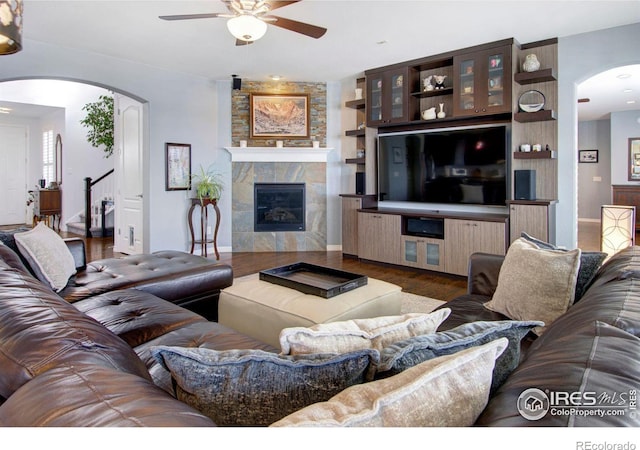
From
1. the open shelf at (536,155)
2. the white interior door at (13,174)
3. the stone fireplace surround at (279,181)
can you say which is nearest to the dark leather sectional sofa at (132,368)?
the open shelf at (536,155)

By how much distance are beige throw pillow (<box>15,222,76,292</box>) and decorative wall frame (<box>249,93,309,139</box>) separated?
4.07 m

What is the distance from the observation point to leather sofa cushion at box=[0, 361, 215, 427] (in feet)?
2.27

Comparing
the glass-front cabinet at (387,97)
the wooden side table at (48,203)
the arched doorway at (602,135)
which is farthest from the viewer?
the wooden side table at (48,203)

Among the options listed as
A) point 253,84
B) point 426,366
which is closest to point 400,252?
point 253,84

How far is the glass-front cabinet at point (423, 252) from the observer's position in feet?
16.3

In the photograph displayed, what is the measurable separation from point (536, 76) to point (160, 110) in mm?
4694

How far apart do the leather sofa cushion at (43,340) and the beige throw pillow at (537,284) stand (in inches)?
67.1

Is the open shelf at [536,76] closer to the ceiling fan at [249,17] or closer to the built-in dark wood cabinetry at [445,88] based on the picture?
the built-in dark wood cabinetry at [445,88]

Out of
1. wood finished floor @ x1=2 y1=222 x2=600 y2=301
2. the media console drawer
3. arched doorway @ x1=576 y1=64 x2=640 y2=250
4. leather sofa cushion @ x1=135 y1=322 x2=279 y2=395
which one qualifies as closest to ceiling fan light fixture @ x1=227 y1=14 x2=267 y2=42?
leather sofa cushion @ x1=135 y1=322 x2=279 y2=395

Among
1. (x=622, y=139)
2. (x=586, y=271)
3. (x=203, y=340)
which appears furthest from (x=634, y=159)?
(x=203, y=340)

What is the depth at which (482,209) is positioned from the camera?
512 centimetres

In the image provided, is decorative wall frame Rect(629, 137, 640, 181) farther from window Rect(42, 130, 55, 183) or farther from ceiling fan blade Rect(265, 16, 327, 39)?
window Rect(42, 130, 55, 183)

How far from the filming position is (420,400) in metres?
0.72
